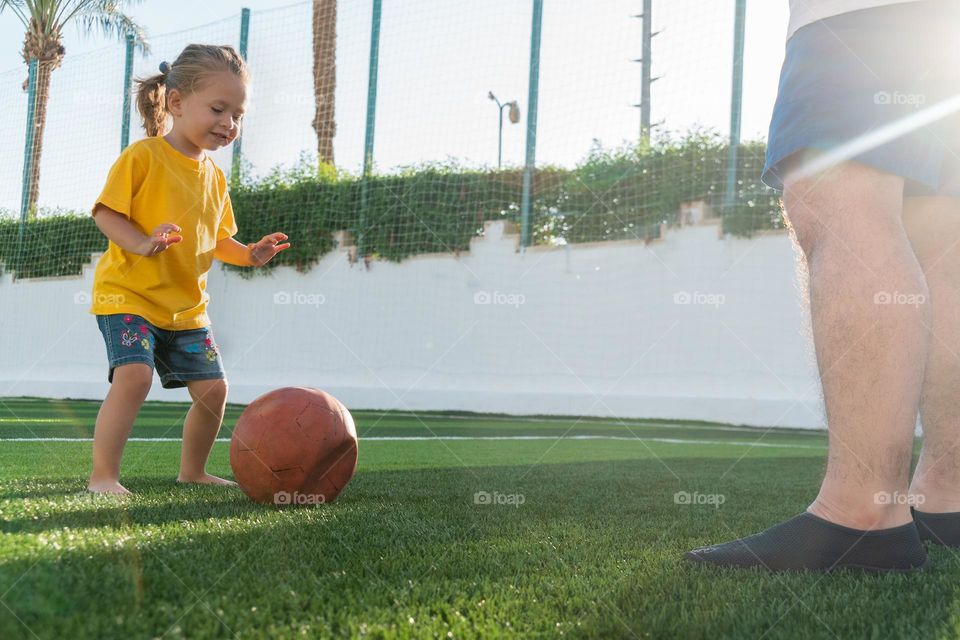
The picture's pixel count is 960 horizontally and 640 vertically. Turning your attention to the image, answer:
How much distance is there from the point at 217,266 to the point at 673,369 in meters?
7.01

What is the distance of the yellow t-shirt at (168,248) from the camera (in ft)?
10.2

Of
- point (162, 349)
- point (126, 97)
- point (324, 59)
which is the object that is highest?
point (324, 59)

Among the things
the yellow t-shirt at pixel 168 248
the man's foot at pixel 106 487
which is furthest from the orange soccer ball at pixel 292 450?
the yellow t-shirt at pixel 168 248

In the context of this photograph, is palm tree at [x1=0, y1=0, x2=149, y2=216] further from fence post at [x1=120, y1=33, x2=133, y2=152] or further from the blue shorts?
the blue shorts

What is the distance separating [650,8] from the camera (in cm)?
1001

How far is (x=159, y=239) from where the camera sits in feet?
9.26

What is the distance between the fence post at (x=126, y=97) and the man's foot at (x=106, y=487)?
404 inches

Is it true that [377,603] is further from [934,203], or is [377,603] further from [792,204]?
[934,203]

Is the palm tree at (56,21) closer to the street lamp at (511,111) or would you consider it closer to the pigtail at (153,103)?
the street lamp at (511,111)

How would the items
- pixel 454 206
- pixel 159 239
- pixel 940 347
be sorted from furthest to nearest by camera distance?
pixel 454 206 < pixel 159 239 < pixel 940 347

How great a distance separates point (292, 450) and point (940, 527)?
1971 mm

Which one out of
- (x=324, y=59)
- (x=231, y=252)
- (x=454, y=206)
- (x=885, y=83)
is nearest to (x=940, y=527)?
(x=885, y=83)

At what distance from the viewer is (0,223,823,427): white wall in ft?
32.7

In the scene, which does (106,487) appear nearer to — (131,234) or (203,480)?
(203,480)
